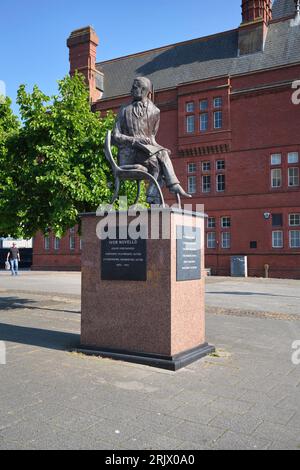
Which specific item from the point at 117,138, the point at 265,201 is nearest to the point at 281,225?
the point at 265,201

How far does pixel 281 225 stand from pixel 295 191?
2.32 metres

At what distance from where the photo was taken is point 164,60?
34.8 meters

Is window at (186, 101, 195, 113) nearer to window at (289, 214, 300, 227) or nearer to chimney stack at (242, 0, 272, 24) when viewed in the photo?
chimney stack at (242, 0, 272, 24)

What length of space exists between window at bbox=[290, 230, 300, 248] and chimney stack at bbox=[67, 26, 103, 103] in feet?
64.2

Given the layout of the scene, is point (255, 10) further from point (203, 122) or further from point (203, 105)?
point (203, 122)

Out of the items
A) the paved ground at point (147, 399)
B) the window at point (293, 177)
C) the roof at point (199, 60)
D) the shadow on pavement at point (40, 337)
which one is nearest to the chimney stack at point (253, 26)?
the roof at point (199, 60)

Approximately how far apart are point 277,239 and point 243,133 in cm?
746

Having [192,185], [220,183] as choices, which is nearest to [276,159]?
[220,183]

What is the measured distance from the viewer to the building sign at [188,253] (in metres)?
6.32

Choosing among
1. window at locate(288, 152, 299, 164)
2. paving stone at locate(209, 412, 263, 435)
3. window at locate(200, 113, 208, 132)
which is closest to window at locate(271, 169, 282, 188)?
window at locate(288, 152, 299, 164)

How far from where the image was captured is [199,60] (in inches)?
1281

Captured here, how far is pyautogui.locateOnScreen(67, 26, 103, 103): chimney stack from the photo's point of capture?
36.2 meters

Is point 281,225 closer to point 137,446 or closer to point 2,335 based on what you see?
point 2,335

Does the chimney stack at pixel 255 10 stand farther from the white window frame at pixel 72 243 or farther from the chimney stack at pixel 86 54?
the white window frame at pixel 72 243
